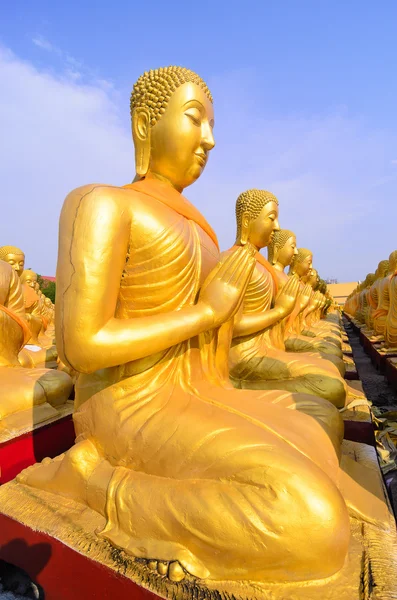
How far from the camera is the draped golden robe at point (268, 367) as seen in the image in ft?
11.3

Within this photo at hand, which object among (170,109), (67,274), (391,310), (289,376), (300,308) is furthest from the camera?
(391,310)

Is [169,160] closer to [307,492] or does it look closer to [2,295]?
[307,492]

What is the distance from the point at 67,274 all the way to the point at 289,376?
7.94 ft

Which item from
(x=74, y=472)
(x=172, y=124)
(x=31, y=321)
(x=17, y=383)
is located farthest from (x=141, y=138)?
(x=31, y=321)

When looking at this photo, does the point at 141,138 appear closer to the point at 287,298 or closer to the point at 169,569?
the point at 169,569

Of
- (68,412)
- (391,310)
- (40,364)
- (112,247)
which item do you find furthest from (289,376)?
(391,310)

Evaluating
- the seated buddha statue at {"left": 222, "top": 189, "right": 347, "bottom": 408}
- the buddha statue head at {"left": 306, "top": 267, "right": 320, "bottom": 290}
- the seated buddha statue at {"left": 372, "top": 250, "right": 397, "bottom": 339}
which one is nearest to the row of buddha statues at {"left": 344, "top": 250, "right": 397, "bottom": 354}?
the seated buddha statue at {"left": 372, "top": 250, "right": 397, "bottom": 339}

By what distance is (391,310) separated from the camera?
7.79 meters

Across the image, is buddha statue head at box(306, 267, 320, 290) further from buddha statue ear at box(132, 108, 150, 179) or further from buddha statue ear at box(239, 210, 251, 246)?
buddha statue ear at box(132, 108, 150, 179)

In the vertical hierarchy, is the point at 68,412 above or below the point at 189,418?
below

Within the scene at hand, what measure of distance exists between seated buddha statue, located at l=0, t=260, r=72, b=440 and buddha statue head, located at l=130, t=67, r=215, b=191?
196cm

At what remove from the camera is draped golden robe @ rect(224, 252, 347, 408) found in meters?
3.43

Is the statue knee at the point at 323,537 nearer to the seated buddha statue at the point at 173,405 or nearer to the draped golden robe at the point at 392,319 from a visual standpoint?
the seated buddha statue at the point at 173,405

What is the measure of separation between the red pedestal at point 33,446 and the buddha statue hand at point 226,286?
1816 mm
